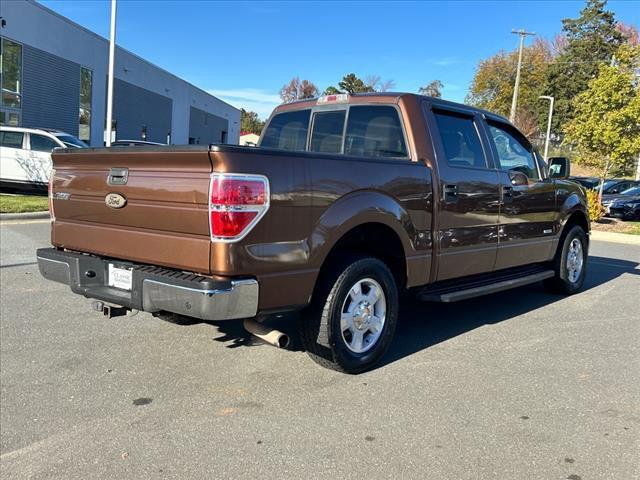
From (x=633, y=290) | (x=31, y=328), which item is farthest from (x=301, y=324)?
(x=633, y=290)

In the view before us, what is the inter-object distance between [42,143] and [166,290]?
13.9m

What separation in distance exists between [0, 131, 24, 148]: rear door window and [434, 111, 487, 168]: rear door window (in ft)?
44.8

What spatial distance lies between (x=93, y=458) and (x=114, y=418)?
442 mm

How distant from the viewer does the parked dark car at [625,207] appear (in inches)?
825

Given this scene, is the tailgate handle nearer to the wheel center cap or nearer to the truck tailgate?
the truck tailgate

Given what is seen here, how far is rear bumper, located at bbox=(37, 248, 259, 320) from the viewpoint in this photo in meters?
3.22

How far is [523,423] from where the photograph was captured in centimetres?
344

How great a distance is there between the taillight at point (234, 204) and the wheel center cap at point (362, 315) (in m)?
1.19

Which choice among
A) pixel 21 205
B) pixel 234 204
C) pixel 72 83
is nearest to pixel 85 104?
pixel 72 83

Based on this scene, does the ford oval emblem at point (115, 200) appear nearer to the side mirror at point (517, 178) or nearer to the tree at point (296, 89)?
the side mirror at point (517, 178)

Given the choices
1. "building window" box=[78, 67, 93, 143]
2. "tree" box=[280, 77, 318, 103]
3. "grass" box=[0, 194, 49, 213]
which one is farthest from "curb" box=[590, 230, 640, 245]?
"tree" box=[280, 77, 318, 103]

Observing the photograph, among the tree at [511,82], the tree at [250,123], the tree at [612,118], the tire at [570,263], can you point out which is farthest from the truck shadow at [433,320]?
the tree at [250,123]

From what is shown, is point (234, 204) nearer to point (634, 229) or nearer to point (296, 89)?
point (634, 229)

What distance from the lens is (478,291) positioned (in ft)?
16.4
